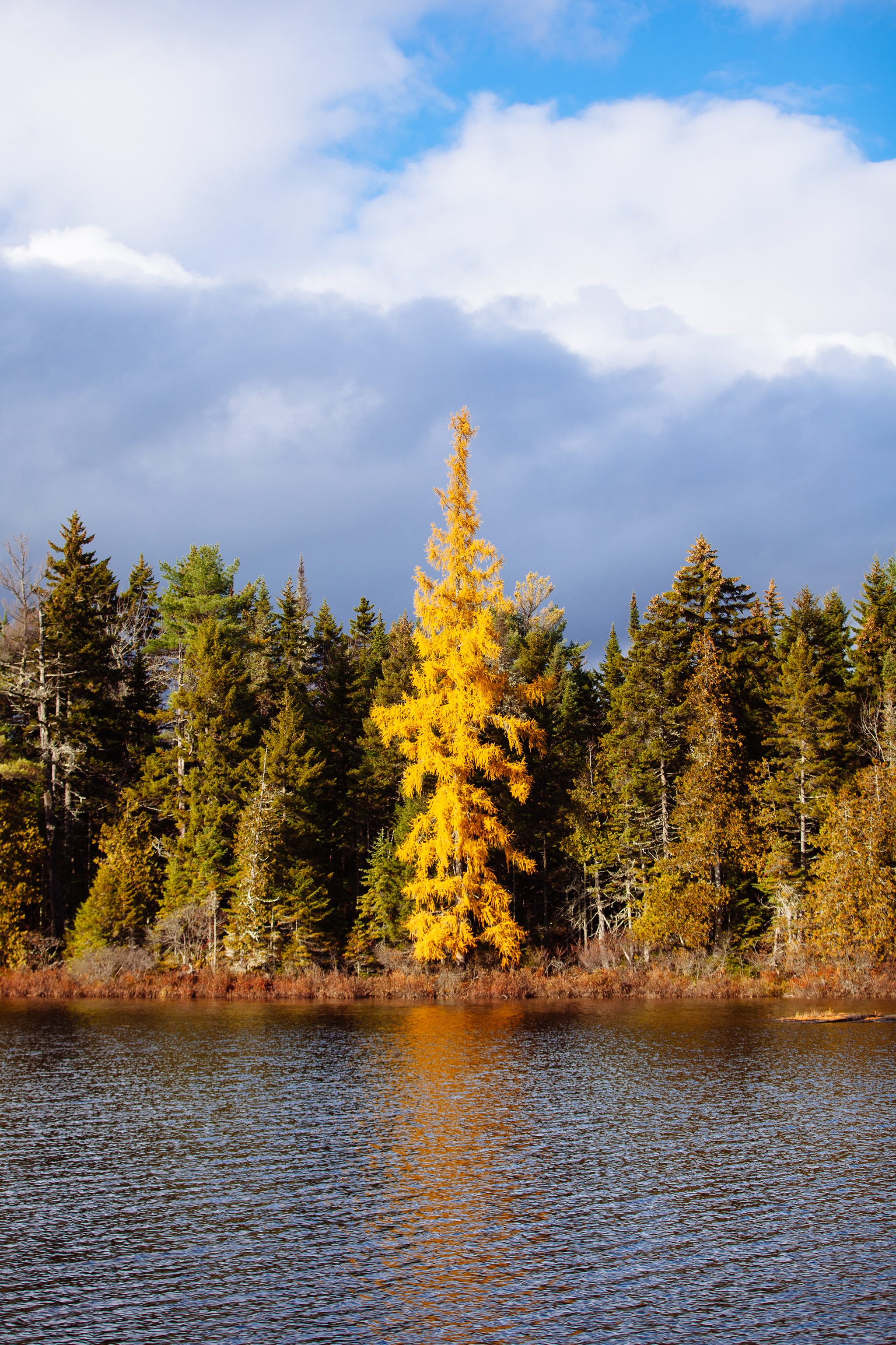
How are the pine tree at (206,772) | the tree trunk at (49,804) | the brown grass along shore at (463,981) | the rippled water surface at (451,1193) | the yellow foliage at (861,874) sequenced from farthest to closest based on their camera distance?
the tree trunk at (49,804)
the pine tree at (206,772)
the brown grass along shore at (463,981)
the yellow foliage at (861,874)
the rippled water surface at (451,1193)

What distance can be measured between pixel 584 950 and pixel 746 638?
59.5ft

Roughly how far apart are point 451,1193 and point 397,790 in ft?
144

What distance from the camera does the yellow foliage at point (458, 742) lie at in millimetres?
45844

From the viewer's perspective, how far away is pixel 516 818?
175ft

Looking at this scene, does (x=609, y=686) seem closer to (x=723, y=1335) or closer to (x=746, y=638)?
(x=746, y=638)

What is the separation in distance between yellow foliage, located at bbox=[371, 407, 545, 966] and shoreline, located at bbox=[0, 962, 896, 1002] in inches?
62.0

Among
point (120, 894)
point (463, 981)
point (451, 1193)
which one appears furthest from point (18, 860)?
point (451, 1193)

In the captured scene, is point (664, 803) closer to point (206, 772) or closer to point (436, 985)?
point (436, 985)

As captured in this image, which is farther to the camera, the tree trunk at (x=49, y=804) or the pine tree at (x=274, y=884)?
the tree trunk at (x=49, y=804)

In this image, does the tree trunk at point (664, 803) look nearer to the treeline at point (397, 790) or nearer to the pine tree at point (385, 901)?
the treeline at point (397, 790)

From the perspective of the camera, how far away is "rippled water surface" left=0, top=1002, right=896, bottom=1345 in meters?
11.1

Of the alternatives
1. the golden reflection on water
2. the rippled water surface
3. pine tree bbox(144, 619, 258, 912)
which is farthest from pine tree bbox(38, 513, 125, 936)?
the golden reflection on water

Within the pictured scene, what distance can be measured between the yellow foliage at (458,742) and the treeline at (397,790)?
28.2 inches

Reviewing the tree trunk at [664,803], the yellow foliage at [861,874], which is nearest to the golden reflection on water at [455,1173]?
the yellow foliage at [861,874]
